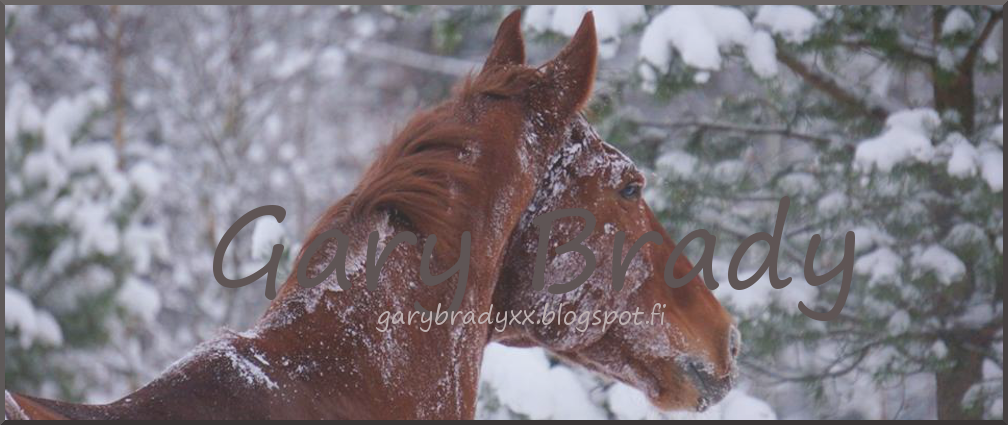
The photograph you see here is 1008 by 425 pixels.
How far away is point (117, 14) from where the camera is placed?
46.1 feet

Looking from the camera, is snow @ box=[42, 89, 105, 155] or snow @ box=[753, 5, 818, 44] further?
snow @ box=[42, 89, 105, 155]

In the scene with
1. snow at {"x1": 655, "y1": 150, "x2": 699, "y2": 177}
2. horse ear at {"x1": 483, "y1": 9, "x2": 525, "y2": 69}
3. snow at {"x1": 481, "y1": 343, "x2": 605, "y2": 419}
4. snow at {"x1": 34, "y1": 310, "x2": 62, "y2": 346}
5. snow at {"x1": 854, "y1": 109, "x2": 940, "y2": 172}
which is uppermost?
snow at {"x1": 34, "y1": 310, "x2": 62, "y2": 346}

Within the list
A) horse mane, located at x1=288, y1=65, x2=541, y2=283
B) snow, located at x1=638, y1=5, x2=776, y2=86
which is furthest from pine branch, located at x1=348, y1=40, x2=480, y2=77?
horse mane, located at x1=288, y1=65, x2=541, y2=283

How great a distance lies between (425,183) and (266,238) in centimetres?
236

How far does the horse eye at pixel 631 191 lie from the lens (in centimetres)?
271

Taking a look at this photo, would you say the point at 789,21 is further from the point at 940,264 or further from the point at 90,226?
the point at 90,226

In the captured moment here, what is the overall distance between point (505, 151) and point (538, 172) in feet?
0.40

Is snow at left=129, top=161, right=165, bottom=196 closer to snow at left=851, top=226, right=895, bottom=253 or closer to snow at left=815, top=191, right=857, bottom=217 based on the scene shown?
snow at left=815, top=191, right=857, bottom=217

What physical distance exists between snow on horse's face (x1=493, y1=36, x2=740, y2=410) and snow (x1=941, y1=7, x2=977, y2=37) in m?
2.94

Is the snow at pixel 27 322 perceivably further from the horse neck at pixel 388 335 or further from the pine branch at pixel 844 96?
the horse neck at pixel 388 335

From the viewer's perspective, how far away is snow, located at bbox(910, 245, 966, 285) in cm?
490

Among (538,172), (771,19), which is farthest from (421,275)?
(771,19)

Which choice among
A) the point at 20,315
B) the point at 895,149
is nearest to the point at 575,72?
the point at 895,149

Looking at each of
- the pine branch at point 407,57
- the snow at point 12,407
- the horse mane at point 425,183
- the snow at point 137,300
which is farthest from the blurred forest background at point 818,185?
the pine branch at point 407,57
